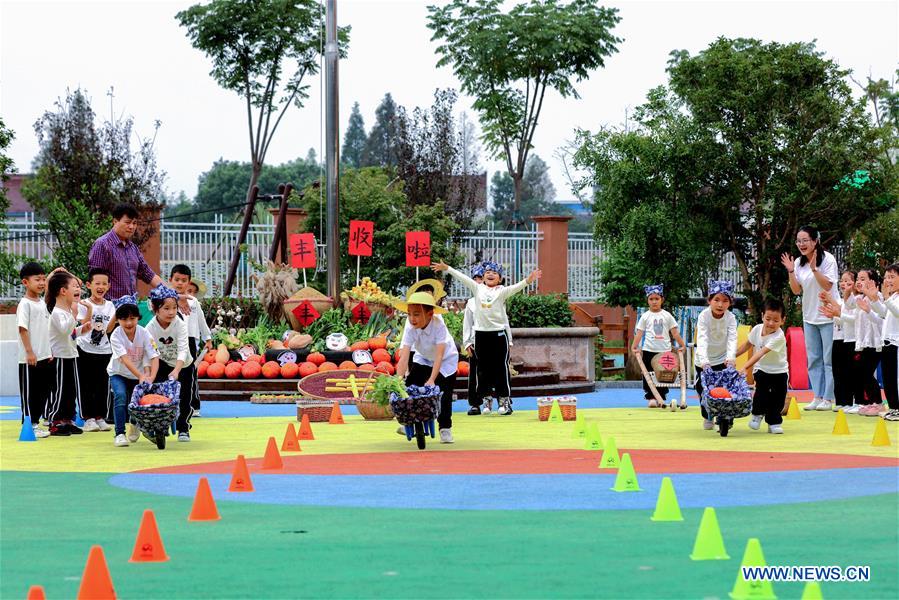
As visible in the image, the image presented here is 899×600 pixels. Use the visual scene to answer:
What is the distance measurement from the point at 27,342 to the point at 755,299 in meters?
19.4

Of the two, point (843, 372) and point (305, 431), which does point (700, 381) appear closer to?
point (843, 372)

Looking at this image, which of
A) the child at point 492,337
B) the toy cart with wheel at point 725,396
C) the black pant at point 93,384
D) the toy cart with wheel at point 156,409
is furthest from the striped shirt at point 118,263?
the toy cart with wheel at point 725,396

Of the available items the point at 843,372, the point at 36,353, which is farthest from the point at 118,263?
the point at 843,372

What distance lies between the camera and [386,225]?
32.8 metres

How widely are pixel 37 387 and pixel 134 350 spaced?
1.93m

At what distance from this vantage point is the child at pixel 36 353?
14117mm

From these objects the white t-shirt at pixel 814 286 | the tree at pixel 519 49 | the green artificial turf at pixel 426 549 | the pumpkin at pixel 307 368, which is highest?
the tree at pixel 519 49

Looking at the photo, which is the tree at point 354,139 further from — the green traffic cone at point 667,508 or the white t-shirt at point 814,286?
the green traffic cone at point 667,508

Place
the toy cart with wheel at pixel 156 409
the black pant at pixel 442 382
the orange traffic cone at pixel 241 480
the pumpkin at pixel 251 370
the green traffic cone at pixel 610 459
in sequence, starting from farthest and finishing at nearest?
the pumpkin at pixel 251 370
the black pant at pixel 442 382
the toy cart with wheel at pixel 156 409
the green traffic cone at pixel 610 459
the orange traffic cone at pixel 241 480

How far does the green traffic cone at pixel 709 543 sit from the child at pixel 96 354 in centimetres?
923

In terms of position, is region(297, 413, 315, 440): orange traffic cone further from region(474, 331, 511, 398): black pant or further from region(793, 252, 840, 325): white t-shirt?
region(793, 252, 840, 325): white t-shirt

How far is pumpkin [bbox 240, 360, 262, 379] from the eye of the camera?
2167cm

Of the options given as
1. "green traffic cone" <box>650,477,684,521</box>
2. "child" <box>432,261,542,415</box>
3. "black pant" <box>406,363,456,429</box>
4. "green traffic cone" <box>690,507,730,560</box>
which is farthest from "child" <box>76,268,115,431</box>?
"green traffic cone" <box>690,507,730,560</box>

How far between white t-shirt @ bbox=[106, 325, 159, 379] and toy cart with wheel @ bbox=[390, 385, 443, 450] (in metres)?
2.46
